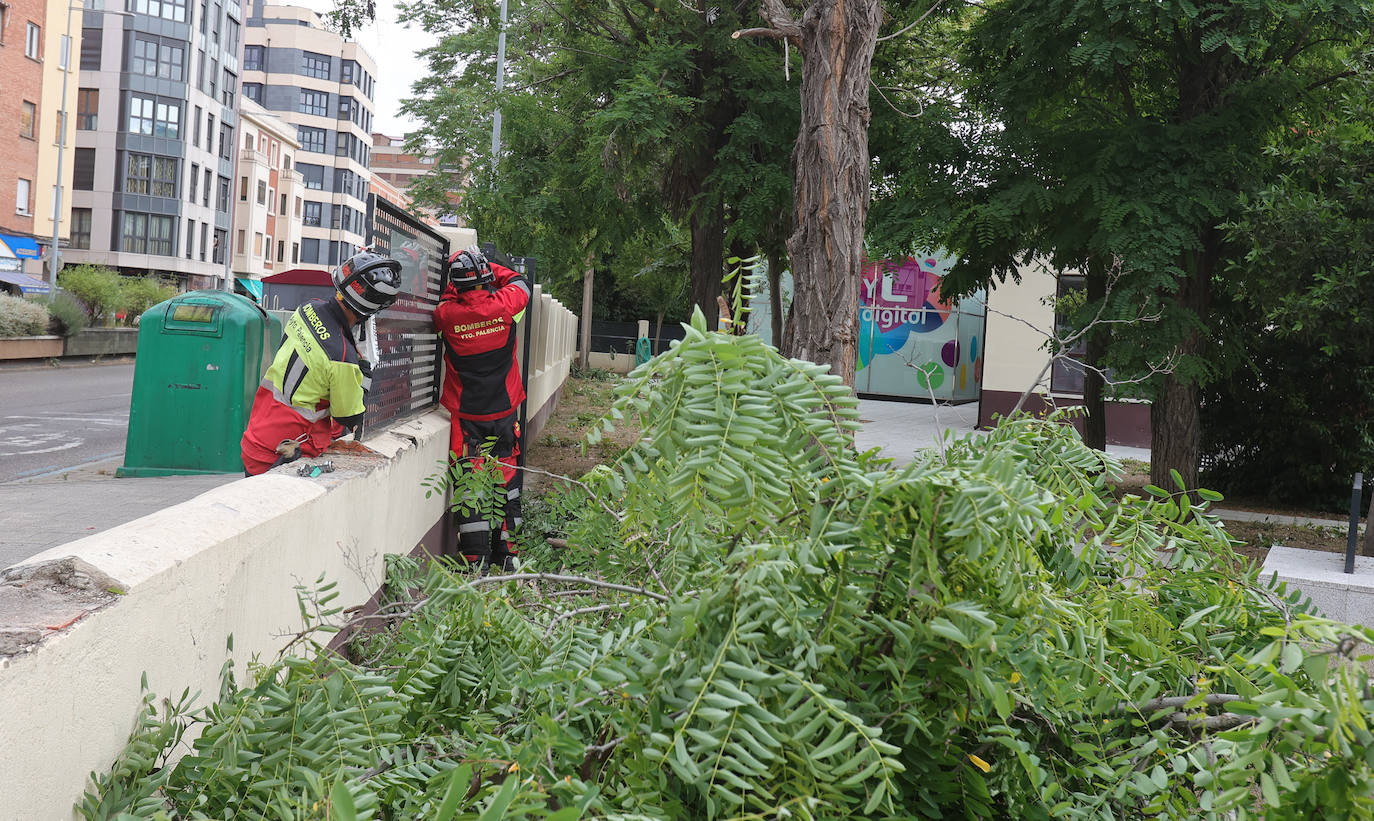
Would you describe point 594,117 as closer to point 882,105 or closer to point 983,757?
point 882,105

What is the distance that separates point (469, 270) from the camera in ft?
23.0

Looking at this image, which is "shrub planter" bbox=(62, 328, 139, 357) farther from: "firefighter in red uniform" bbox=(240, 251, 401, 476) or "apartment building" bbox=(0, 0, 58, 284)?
"firefighter in red uniform" bbox=(240, 251, 401, 476)

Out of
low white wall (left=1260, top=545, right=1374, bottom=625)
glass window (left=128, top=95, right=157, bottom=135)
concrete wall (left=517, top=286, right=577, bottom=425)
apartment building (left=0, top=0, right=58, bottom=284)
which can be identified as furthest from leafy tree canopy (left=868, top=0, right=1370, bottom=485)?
glass window (left=128, top=95, right=157, bottom=135)

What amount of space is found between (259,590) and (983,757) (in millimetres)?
1884

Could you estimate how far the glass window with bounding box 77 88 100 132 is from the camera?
211ft

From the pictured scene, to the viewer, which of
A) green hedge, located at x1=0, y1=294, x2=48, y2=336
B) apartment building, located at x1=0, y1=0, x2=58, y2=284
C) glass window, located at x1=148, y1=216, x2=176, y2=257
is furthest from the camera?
glass window, located at x1=148, y1=216, x2=176, y2=257

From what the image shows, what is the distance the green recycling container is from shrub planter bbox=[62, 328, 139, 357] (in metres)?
19.2

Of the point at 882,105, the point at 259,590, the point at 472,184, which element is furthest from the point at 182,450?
the point at 259,590

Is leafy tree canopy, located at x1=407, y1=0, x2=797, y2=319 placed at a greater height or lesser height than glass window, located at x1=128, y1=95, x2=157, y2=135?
lesser

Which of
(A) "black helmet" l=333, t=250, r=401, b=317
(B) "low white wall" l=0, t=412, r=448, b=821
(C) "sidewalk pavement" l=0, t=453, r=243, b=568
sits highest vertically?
(A) "black helmet" l=333, t=250, r=401, b=317

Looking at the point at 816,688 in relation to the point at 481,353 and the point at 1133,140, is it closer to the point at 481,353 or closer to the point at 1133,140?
the point at 481,353

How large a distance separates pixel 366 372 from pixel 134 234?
67.4 meters

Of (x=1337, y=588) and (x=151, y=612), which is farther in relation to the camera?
(x=1337, y=588)

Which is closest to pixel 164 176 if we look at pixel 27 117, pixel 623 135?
pixel 27 117
